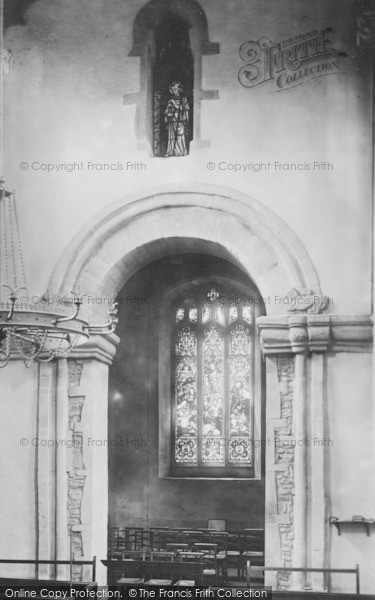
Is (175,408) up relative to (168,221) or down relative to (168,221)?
down

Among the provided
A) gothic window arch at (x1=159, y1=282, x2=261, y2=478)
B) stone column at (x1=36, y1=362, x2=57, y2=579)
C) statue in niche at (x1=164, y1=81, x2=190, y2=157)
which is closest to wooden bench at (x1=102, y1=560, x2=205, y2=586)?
stone column at (x1=36, y1=362, x2=57, y2=579)

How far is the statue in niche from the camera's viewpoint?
1134cm

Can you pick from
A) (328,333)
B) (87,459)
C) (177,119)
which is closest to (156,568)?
(87,459)

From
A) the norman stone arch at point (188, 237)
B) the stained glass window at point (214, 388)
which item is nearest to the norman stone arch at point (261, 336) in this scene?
the norman stone arch at point (188, 237)

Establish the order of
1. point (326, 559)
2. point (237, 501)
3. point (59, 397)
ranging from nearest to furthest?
point (326, 559) → point (59, 397) → point (237, 501)

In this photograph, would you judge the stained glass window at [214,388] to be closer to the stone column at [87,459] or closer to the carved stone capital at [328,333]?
the stone column at [87,459]

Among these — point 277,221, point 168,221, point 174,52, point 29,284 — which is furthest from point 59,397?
point 174,52

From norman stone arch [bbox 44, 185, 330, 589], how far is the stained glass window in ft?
8.74

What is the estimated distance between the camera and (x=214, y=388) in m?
13.9

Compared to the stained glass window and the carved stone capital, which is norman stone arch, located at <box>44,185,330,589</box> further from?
the stained glass window

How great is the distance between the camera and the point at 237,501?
13.9m

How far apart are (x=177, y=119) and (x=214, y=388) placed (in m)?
4.33

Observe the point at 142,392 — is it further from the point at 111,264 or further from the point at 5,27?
the point at 5,27

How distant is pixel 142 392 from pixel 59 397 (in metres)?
3.24
